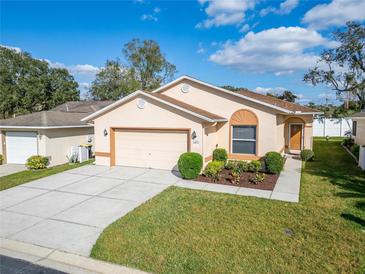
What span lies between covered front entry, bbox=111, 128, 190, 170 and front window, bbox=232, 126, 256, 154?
3048mm

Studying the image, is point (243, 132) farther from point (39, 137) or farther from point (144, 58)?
point (144, 58)

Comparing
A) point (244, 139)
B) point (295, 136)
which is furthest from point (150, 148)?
point (295, 136)

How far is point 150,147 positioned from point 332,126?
26237 millimetres

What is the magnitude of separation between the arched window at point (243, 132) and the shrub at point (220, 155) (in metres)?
0.87

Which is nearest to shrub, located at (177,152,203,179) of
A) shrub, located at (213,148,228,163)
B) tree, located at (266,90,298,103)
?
shrub, located at (213,148,228,163)

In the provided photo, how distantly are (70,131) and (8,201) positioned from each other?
8006 mm

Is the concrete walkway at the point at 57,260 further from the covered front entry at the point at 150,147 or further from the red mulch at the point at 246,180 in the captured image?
the covered front entry at the point at 150,147

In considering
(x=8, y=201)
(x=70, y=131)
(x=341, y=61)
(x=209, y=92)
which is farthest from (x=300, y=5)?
(x=341, y=61)

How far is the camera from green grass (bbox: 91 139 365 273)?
4746mm

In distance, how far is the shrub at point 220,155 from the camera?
41.7 feet

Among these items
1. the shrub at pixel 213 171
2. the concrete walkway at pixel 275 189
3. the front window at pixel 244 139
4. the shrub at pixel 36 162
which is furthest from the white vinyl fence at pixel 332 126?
the shrub at pixel 36 162

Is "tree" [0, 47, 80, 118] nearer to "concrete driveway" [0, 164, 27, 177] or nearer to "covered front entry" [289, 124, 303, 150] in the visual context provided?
"concrete driveway" [0, 164, 27, 177]

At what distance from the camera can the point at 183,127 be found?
39.5ft

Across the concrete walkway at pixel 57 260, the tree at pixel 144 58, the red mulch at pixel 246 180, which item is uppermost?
the tree at pixel 144 58
